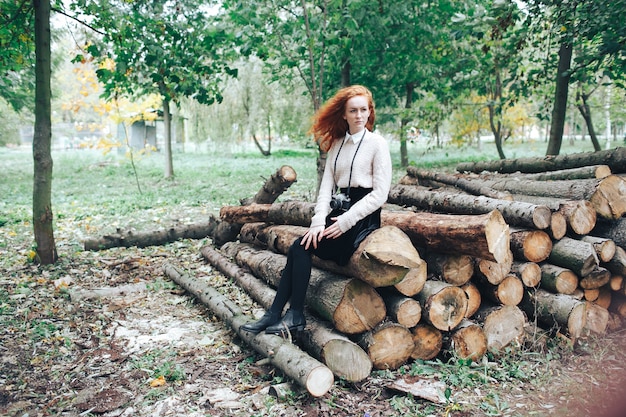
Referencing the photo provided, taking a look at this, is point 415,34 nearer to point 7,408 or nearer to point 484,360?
point 484,360

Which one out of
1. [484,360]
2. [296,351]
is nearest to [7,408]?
[296,351]

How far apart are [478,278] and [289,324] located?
169cm

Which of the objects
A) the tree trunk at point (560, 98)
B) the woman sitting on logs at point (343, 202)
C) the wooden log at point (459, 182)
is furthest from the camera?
the tree trunk at point (560, 98)

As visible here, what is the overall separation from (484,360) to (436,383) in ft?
1.88

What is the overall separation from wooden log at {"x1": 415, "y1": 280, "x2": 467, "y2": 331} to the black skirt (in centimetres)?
69

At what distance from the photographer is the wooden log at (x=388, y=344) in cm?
354

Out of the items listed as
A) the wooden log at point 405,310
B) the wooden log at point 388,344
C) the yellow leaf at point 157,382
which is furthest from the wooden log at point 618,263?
the yellow leaf at point 157,382

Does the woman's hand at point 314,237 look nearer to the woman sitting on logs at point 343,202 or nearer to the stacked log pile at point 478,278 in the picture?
the woman sitting on logs at point 343,202

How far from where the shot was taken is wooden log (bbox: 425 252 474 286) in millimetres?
3887

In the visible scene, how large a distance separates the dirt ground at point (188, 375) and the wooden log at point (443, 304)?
370 mm

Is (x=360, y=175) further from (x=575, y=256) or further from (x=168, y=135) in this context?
(x=168, y=135)

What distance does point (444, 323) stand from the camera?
12.0ft

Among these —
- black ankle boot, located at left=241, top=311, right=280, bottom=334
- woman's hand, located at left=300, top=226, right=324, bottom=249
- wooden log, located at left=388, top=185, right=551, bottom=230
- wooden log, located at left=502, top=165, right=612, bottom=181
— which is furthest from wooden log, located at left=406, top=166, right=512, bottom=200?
black ankle boot, located at left=241, top=311, right=280, bottom=334

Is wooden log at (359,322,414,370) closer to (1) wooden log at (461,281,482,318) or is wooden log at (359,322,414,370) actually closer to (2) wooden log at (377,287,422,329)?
(2) wooden log at (377,287,422,329)
